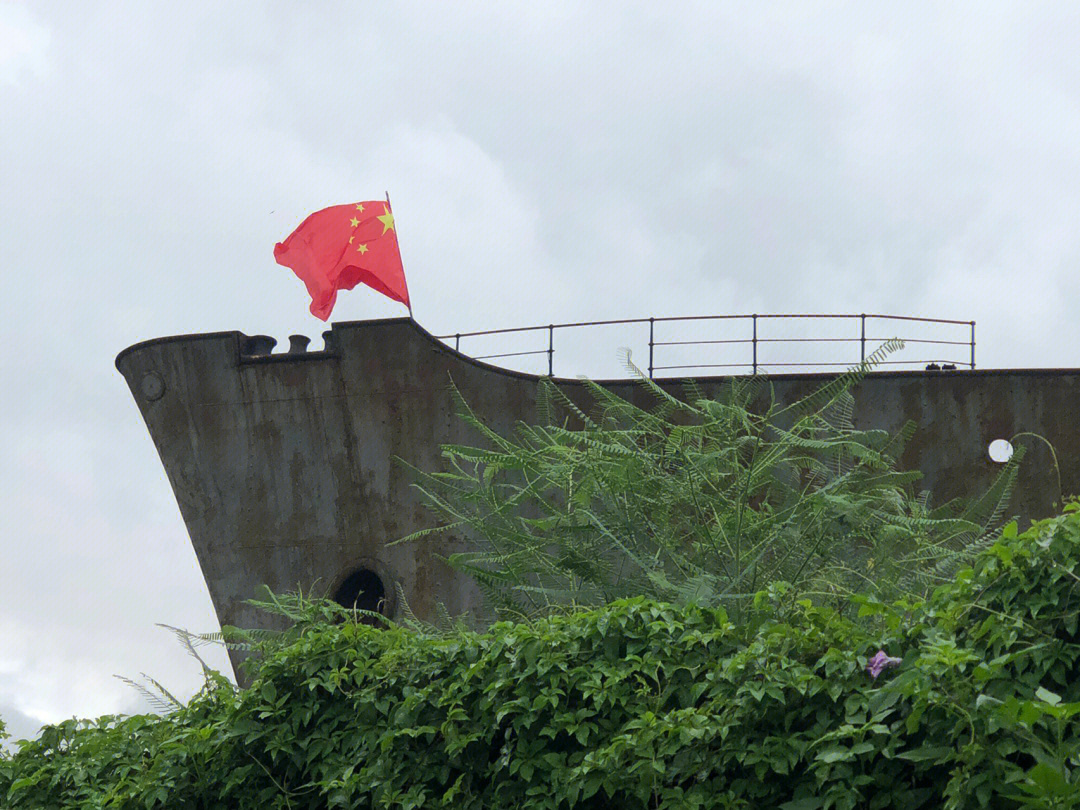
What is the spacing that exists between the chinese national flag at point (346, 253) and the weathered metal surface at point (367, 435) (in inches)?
20.0

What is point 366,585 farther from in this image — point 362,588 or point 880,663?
point 880,663

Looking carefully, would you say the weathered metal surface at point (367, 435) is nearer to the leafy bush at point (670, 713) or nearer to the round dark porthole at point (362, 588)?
the round dark porthole at point (362, 588)

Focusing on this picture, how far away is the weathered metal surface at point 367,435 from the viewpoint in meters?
13.1

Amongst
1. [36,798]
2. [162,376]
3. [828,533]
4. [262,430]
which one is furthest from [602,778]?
[162,376]

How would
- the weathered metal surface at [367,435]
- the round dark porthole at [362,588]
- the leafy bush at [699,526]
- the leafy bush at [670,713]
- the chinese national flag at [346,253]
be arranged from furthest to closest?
the chinese national flag at [346,253]
the round dark porthole at [362,588]
the weathered metal surface at [367,435]
the leafy bush at [699,526]
the leafy bush at [670,713]

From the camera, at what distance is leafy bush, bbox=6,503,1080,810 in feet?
14.4

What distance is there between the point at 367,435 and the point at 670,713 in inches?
347

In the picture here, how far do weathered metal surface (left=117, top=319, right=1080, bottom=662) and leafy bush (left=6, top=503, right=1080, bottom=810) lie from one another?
21.5 feet

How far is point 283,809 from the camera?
5.95 metres

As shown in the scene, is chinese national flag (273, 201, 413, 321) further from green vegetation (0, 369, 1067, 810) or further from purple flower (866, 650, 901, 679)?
purple flower (866, 650, 901, 679)

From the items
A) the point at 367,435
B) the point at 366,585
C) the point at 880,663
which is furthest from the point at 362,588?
the point at 880,663

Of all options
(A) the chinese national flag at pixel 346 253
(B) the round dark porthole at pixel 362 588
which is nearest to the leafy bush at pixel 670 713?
(B) the round dark porthole at pixel 362 588

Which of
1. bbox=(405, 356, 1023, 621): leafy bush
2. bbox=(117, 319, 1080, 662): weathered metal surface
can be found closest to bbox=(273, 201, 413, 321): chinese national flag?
bbox=(117, 319, 1080, 662): weathered metal surface

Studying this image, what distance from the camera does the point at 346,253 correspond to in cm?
1401
